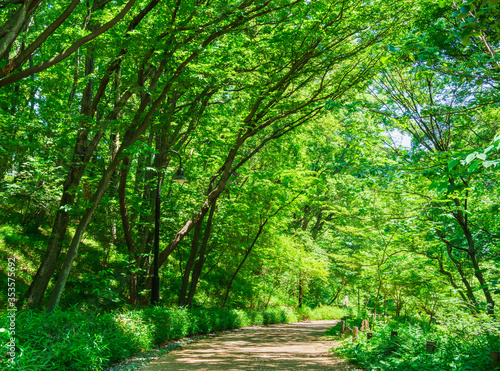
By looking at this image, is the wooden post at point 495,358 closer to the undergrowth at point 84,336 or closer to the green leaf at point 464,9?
the green leaf at point 464,9

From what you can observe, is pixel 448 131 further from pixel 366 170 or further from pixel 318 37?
pixel 366 170

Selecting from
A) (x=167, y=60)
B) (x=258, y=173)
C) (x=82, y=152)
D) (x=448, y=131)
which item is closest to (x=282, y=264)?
(x=258, y=173)

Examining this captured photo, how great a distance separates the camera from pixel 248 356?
8.43 metres

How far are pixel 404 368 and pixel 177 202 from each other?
10.3m

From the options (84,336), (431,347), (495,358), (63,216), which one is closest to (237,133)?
(63,216)

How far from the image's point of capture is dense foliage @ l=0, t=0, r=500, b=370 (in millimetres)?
7207

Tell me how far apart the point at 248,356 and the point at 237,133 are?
22.9ft

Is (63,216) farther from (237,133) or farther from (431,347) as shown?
(431,347)

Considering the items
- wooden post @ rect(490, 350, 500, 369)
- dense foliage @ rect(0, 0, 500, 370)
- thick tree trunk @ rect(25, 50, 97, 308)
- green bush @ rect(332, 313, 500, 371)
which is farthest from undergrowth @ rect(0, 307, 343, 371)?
wooden post @ rect(490, 350, 500, 369)

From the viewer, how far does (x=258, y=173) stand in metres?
14.1

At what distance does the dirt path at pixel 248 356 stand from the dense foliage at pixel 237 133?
2096 millimetres

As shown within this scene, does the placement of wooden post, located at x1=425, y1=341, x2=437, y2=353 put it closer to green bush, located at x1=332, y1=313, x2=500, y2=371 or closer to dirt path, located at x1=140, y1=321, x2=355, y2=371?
green bush, located at x1=332, y1=313, x2=500, y2=371

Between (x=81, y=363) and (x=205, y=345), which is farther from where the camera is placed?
(x=205, y=345)

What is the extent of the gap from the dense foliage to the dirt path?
2096 mm
